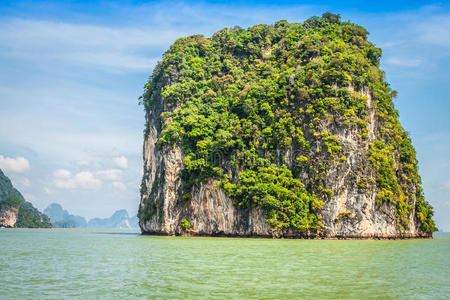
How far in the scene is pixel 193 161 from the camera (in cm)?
4447

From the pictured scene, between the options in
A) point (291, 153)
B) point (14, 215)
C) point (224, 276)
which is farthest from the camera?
point (14, 215)

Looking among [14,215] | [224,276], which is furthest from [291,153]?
[14,215]

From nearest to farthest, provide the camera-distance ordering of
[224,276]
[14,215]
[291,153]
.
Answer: [224,276]
[291,153]
[14,215]

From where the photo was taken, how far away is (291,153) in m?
44.1

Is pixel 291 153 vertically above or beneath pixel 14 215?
above

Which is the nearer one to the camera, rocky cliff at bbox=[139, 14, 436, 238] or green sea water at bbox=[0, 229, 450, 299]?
green sea water at bbox=[0, 229, 450, 299]

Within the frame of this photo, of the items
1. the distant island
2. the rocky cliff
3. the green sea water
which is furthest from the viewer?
the distant island

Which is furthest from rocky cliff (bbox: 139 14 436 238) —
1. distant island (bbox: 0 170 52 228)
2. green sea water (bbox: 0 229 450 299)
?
distant island (bbox: 0 170 52 228)

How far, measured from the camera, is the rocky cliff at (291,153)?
41.1m

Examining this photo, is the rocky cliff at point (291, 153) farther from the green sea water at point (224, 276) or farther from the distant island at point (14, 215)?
the distant island at point (14, 215)

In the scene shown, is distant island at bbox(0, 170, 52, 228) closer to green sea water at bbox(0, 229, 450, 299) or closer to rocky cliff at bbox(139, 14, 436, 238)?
rocky cliff at bbox(139, 14, 436, 238)

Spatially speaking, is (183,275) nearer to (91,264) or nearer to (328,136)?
(91,264)

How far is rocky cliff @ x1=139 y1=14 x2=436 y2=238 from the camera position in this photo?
41062mm

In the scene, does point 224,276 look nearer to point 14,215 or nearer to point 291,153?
point 291,153
